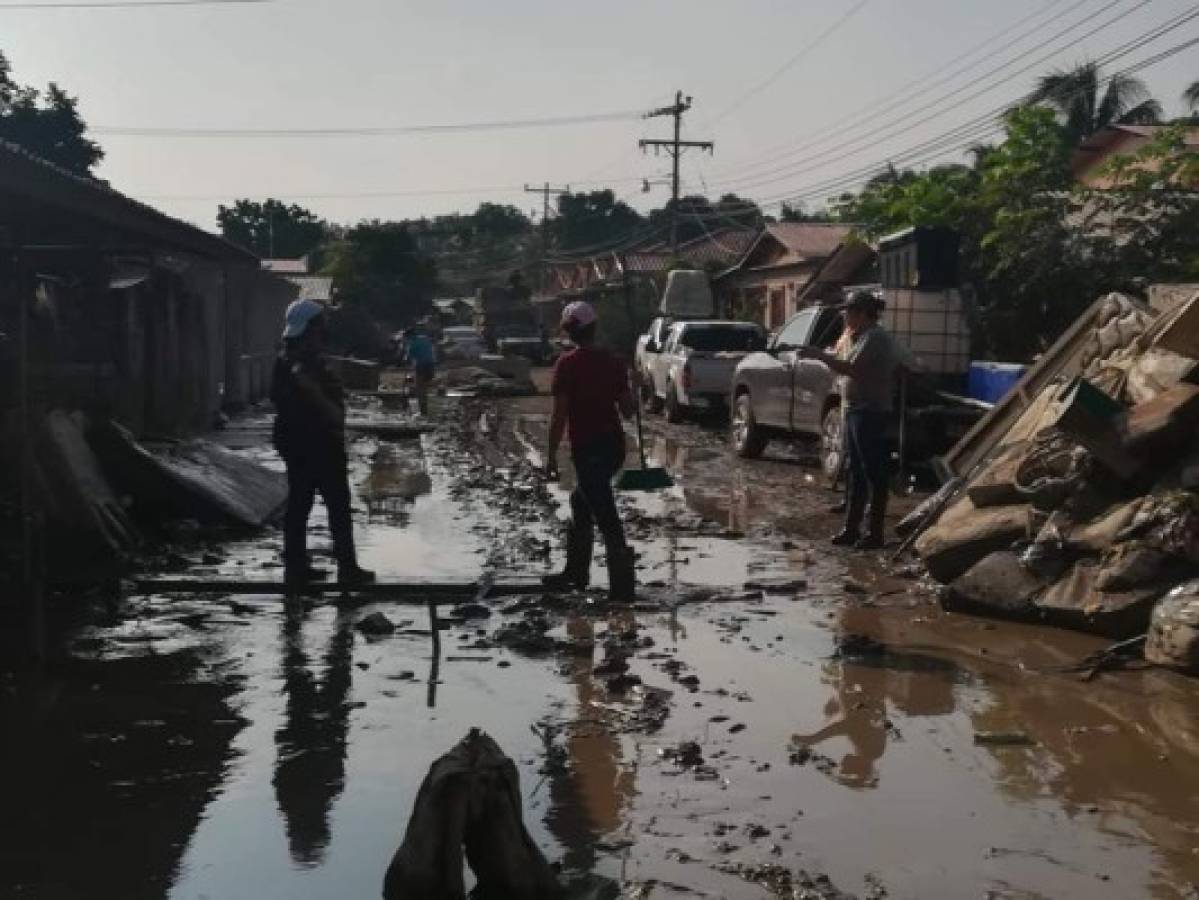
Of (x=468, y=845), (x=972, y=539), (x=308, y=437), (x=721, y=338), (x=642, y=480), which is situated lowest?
(x=468, y=845)

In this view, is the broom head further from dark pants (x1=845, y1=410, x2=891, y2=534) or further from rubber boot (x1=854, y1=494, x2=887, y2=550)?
rubber boot (x1=854, y1=494, x2=887, y2=550)

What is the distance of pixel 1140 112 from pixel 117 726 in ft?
140

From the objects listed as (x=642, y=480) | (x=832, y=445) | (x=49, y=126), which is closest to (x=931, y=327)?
(x=832, y=445)

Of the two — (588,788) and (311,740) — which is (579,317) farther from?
(588,788)

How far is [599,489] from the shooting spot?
8812mm

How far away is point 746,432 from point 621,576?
963 centimetres

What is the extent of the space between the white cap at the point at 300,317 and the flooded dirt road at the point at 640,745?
66.0 inches

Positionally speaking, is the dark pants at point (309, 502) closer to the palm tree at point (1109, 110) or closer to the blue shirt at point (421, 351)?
the blue shirt at point (421, 351)

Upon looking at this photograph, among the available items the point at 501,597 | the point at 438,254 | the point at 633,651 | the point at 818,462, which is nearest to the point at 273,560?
the point at 501,597

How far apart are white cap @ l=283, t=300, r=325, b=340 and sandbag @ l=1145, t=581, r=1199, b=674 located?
4951mm

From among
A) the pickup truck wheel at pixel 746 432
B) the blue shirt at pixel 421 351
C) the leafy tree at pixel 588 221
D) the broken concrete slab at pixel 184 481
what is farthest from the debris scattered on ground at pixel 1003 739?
the leafy tree at pixel 588 221

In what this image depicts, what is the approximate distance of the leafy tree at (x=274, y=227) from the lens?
85125mm

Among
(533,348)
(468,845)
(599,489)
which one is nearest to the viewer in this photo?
(468,845)

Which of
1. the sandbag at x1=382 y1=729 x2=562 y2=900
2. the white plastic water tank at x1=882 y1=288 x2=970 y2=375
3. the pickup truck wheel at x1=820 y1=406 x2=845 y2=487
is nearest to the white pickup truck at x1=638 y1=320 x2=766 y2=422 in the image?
the pickup truck wheel at x1=820 y1=406 x2=845 y2=487
